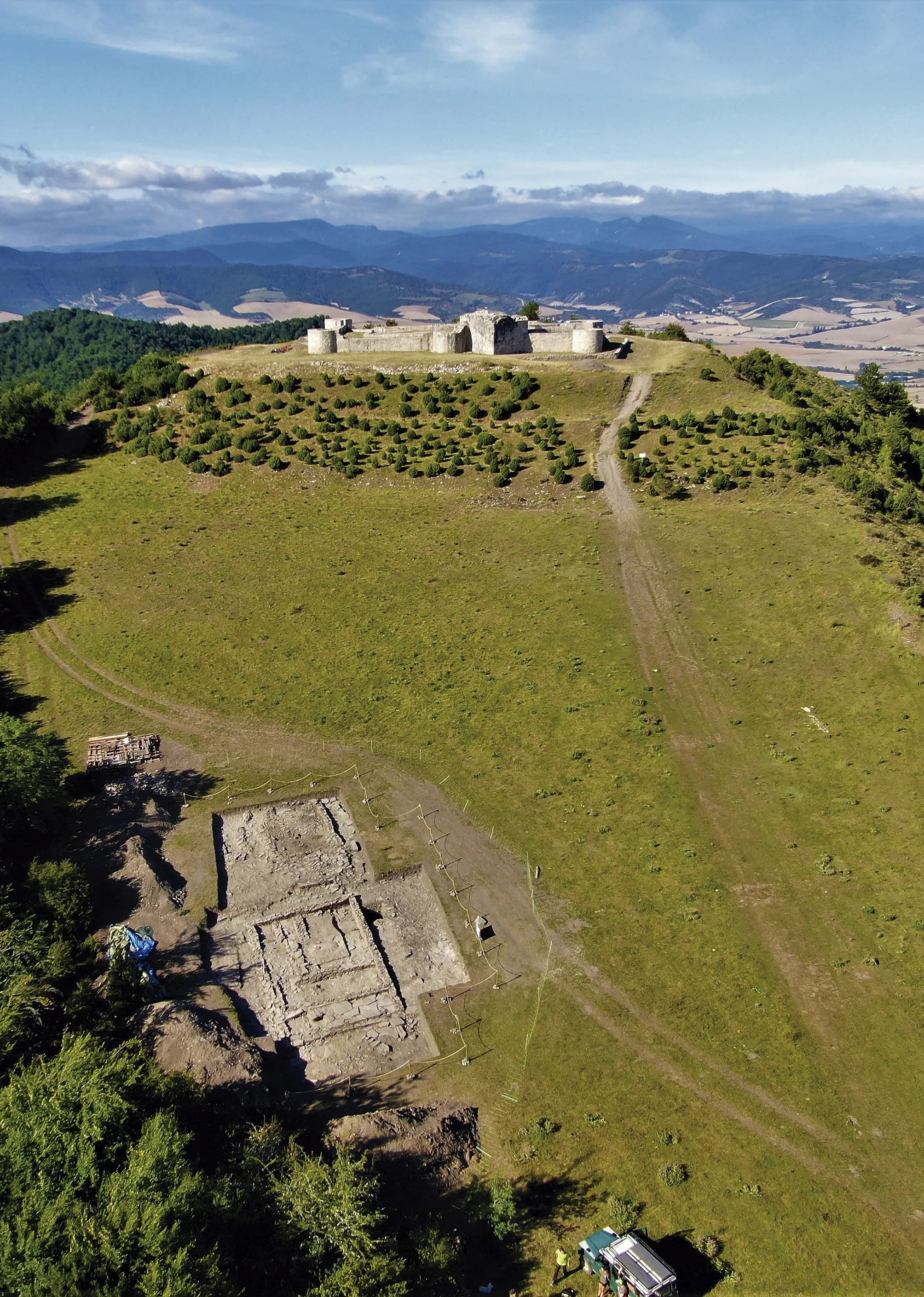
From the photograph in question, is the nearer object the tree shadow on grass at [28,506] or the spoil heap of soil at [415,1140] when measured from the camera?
the spoil heap of soil at [415,1140]

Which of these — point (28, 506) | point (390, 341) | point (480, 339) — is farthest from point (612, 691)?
point (390, 341)

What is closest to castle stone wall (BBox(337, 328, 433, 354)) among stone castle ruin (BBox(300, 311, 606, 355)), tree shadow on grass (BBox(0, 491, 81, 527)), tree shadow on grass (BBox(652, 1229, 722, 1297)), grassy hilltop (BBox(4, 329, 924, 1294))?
stone castle ruin (BBox(300, 311, 606, 355))

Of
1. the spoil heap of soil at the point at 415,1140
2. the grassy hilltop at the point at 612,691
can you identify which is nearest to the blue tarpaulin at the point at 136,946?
the grassy hilltop at the point at 612,691

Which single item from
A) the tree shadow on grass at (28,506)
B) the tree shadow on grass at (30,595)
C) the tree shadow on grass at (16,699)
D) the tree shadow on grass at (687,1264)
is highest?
the tree shadow on grass at (28,506)

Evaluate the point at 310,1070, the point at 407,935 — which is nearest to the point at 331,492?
the point at 407,935

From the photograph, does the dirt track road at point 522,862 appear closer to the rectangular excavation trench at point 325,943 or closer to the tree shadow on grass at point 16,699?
the rectangular excavation trench at point 325,943

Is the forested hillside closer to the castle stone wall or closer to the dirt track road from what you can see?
the castle stone wall
